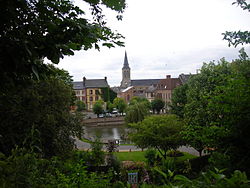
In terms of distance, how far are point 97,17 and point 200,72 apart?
61.8ft

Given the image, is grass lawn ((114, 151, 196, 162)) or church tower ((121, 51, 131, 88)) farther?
church tower ((121, 51, 131, 88))

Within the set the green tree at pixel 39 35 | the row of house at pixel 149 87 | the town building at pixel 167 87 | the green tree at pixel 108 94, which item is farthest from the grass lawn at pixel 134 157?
the green tree at pixel 108 94

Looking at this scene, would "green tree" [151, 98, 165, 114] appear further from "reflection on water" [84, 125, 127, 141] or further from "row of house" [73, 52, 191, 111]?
"reflection on water" [84, 125, 127, 141]

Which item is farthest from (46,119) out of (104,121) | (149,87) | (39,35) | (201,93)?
(149,87)

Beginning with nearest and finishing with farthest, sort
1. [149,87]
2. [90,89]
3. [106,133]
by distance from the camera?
[106,133] → [90,89] → [149,87]

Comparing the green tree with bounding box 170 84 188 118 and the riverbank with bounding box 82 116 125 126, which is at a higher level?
the green tree with bounding box 170 84 188 118

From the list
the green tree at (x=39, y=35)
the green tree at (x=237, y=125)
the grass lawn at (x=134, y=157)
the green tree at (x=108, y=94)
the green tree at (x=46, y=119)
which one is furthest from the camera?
the green tree at (x=108, y=94)

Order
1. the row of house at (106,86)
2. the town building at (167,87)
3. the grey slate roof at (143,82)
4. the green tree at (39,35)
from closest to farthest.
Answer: the green tree at (39,35) → the town building at (167,87) → the row of house at (106,86) → the grey slate roof at (143,82)

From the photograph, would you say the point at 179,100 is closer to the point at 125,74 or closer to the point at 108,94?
the point at 108,94

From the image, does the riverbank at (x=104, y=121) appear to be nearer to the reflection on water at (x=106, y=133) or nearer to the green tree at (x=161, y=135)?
the reflection on water at (x=106, y=133)

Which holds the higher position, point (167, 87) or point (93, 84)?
point (93, 84)

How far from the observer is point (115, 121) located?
49.9m

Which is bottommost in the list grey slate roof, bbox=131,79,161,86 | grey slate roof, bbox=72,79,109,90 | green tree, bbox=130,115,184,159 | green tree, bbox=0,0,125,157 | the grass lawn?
the grass lawn

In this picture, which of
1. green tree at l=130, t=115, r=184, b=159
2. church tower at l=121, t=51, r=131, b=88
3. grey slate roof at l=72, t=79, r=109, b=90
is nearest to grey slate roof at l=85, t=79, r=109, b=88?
grey slate roof at l=72, t=79, r=109, b=90
